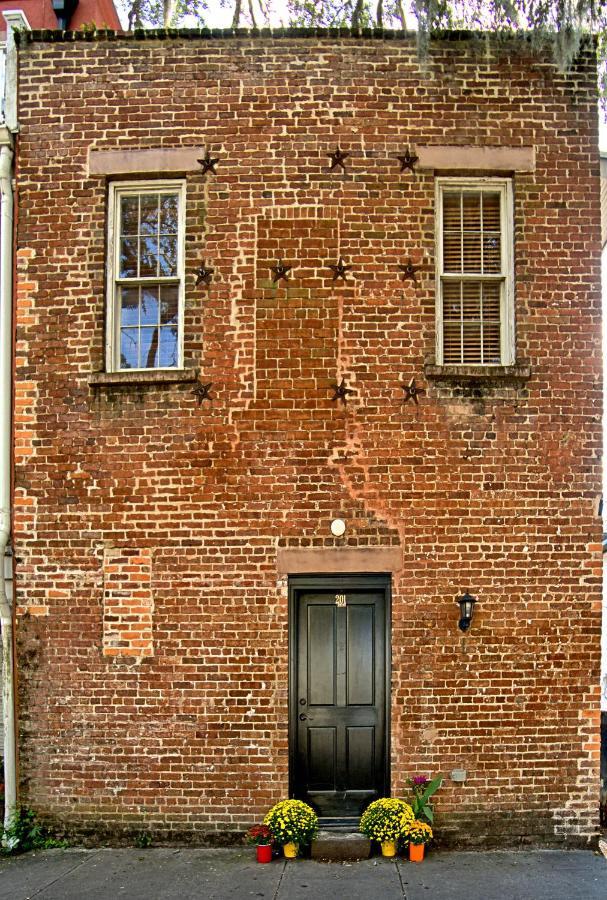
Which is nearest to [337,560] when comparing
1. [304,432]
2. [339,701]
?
[304,432]

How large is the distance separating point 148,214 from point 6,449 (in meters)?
2.67

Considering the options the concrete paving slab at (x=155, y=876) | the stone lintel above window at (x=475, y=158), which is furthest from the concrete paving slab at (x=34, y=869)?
the stone lintel above window at (x=475, y=158)

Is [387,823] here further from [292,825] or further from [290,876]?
[290,876]

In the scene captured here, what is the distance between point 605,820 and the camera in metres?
8.30

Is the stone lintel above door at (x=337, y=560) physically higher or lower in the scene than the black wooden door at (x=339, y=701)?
higher

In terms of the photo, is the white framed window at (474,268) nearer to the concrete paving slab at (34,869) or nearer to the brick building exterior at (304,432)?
the brick building exterior at (304,432)

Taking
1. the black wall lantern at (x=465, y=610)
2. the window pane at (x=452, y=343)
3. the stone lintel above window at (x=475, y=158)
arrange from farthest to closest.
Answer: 1. the window pane at (x=452, y=343)
2. the stone lintel above window at (x=475, y=158)
3. the black wall lantern at (x=465, y=610)

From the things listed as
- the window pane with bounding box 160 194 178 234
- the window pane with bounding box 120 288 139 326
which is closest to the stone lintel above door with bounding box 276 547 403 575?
the window pane with bounding box 120 288 139 326

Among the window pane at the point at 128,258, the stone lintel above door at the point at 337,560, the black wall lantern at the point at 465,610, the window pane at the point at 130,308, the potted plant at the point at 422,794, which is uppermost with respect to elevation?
the window pane at the point at 128,258

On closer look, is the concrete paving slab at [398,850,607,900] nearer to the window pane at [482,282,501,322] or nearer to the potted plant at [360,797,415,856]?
the potted plant at [360,797,415,856]

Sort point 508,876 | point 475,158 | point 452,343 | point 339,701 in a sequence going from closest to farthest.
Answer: point 508,876 → point 339,701 → point 475,158 → point 452,343

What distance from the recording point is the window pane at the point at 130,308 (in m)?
8.05

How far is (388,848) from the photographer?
23.2 feet

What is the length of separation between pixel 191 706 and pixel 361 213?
4.88 metres
